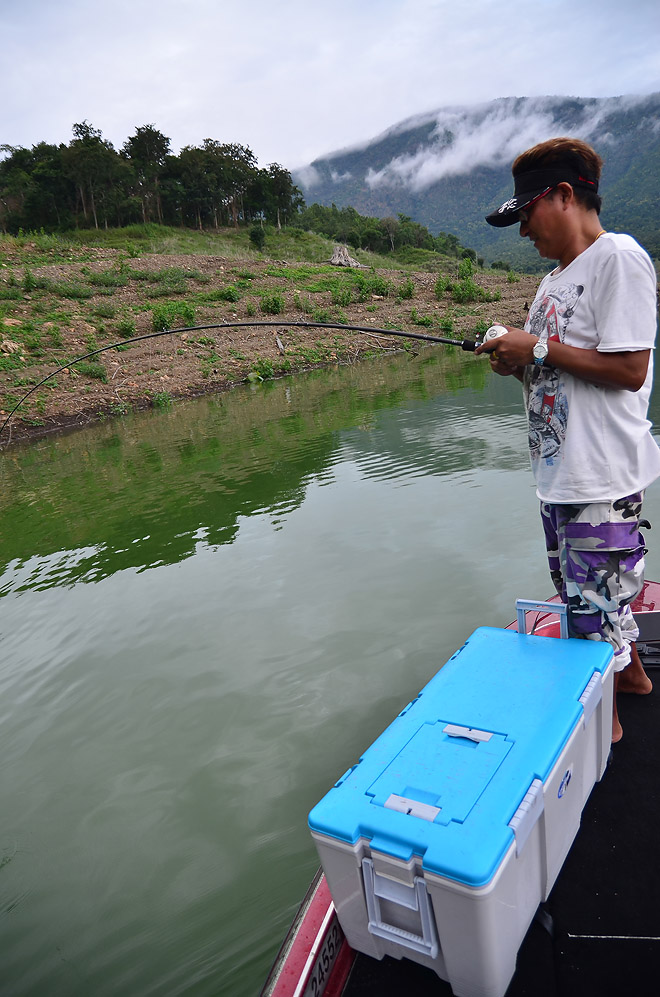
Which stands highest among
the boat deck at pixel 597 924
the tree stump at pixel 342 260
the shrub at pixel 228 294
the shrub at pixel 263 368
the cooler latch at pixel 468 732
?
the tree stump at pixel 342 260

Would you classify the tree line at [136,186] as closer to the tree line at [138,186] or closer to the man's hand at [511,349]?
the tree line at [138,186]

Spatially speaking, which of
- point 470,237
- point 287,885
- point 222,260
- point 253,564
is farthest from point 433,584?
point 470,237

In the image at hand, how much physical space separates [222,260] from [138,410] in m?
14.8

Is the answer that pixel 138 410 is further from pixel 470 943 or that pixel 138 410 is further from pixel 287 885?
pixel 470 943

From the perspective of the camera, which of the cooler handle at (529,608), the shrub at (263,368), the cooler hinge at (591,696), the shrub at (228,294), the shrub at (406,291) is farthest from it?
the shrub at (406,291)

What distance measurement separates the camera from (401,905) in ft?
4.26

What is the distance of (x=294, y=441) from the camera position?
9945 mm

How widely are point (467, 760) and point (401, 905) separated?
0.33 m

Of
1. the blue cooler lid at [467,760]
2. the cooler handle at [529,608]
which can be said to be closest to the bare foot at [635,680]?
the cooler handle at [529,608]

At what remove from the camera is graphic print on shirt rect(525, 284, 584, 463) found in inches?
74.3

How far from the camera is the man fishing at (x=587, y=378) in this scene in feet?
5.71

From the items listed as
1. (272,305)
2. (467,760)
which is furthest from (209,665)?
(272,305)

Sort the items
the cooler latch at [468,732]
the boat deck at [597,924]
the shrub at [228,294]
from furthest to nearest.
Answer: the shrub at [228,294] → the cooler latch at [468,732] → the boat deck at [597,924]

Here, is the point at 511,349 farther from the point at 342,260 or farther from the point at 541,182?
the point at 342,260
